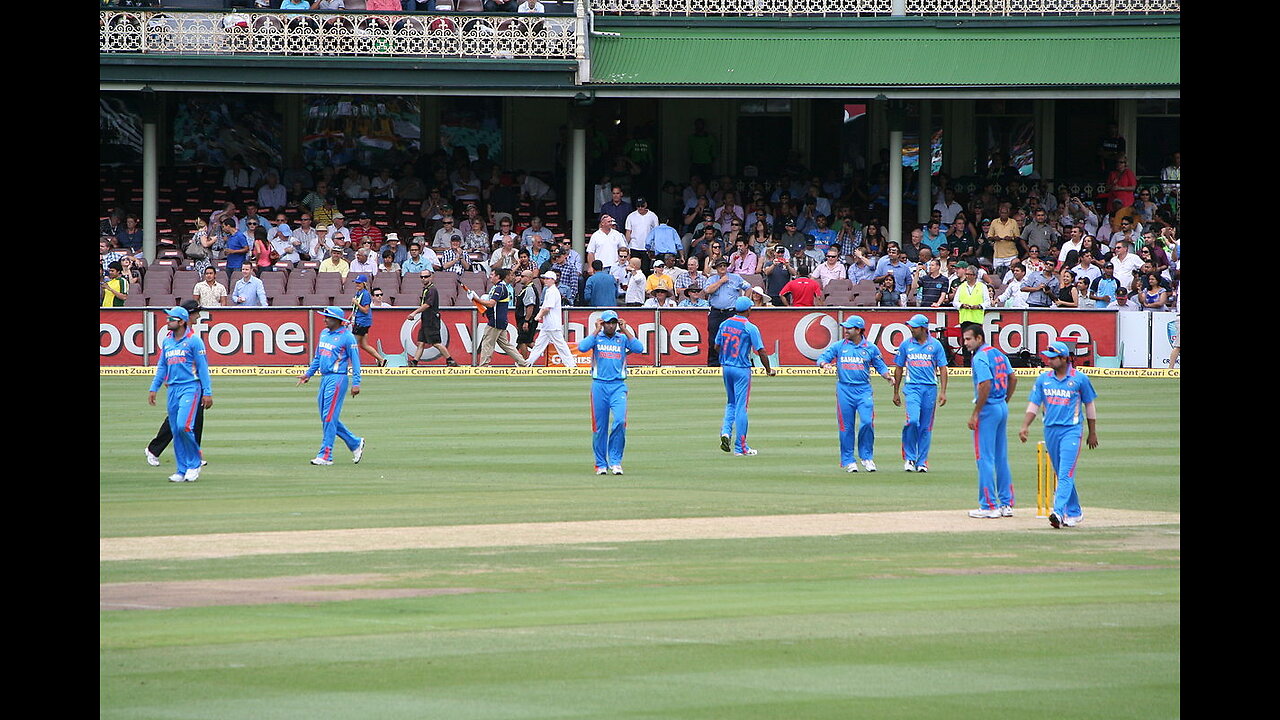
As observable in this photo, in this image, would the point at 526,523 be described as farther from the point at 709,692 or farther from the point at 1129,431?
the point at 1129,431

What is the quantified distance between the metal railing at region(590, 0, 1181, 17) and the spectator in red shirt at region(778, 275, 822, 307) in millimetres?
8921

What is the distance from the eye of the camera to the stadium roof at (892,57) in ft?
121

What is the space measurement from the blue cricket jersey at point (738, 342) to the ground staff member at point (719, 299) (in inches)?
349

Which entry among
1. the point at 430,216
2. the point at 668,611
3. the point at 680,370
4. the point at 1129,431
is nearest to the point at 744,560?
the point at 668,611

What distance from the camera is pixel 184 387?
61.8ft

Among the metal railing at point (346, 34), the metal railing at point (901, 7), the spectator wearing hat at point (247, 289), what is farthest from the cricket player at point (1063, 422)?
the metal railing at point (901, 7)

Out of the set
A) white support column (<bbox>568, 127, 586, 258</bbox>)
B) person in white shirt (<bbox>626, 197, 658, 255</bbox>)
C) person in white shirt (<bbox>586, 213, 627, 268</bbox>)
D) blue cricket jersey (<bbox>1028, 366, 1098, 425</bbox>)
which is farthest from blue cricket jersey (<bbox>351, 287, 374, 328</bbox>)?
blue cricket jersey (<bbox>1028, 366, 1098, 425</bbox>)

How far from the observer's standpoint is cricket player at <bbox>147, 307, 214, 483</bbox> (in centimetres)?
1867

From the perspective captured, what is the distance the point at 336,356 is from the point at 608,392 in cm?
333

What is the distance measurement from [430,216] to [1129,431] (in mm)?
17273

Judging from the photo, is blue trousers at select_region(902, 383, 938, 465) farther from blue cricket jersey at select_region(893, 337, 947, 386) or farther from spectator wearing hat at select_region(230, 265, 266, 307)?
spectator wearing hat at select_region(230, 265, 266, 307)

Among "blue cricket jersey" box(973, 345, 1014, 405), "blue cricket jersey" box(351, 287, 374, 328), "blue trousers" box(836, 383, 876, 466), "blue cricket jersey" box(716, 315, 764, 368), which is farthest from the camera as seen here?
"blue cricket jersey" box(351, 287, 374, 328)

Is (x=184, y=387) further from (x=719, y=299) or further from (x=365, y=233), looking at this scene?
(x=365, y=233)

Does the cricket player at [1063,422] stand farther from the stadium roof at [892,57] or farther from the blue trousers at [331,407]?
the stadium roof at [892,57]
